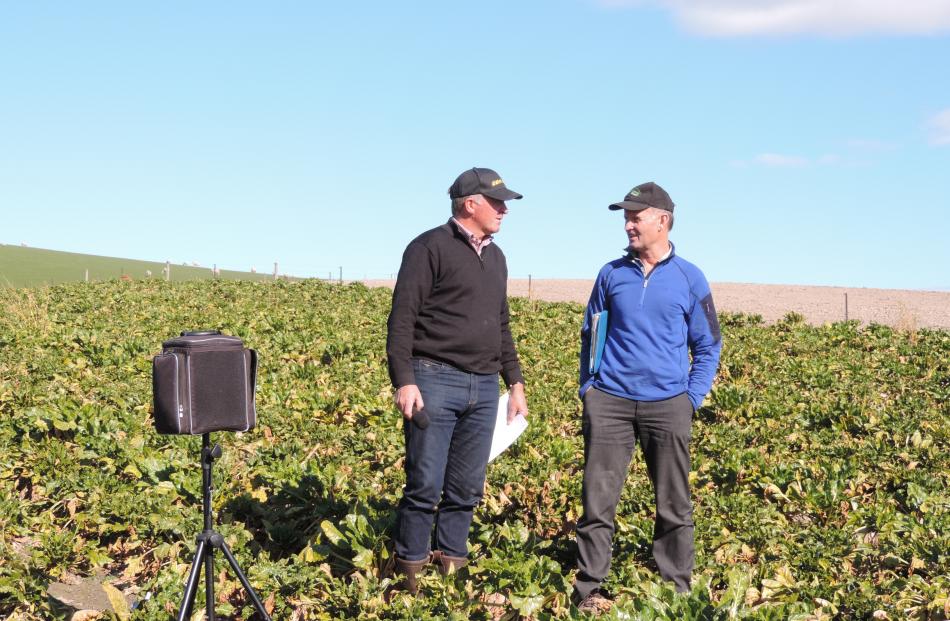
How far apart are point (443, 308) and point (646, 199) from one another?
127 centimetres

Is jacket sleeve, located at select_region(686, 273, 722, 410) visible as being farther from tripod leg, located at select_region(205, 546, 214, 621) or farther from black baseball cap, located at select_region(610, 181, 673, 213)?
tripod leg, located at select_region(205, 546, 214, 621)

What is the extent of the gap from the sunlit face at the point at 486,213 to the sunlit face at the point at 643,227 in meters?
0.69

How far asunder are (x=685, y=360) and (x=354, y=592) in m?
2.28

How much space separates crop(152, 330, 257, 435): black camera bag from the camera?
14.0 ft

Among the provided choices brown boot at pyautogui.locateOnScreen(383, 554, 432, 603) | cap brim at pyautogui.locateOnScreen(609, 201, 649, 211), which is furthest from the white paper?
cap brim at pyautogui.locateOnScreen(609, 201, 649, 211)

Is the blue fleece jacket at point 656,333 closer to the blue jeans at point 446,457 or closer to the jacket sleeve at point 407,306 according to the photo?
the blue jeans at point 446,457

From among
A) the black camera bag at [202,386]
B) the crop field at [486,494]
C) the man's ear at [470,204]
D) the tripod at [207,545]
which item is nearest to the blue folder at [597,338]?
the man's ear at [470,204]

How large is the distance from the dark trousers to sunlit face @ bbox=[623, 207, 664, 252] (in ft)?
2.83

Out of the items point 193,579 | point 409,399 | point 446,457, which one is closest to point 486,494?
point 446,457

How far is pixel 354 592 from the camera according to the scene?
5.07 metres

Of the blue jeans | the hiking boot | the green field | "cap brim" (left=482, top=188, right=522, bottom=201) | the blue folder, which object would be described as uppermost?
the green field

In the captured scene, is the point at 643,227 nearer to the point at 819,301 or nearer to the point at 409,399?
the point at 409,399

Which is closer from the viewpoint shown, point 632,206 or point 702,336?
point 632,206

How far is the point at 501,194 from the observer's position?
4859 millimetres
